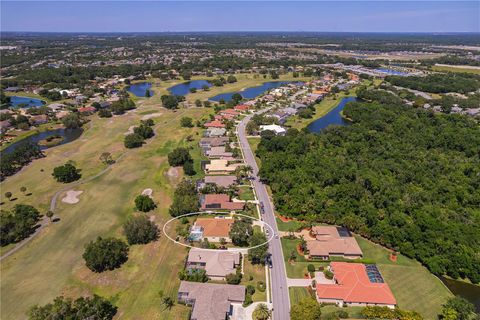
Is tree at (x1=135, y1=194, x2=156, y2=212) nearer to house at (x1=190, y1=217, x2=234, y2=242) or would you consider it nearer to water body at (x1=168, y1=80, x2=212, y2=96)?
house at (x1=190, y1=217, x2=234, y2=242)

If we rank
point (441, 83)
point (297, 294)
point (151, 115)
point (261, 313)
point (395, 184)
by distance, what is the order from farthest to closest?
point (441, 83) < point (151, 115) < point (395, 184) < point (297, 294) < point (261, 313)

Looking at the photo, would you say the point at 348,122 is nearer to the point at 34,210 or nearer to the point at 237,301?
the point at 237,301

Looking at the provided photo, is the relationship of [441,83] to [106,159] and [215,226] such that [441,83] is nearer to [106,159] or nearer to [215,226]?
[215,226]

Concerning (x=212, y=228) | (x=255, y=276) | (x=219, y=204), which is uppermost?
(x=219, y=204)

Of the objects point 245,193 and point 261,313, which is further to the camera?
point 245,193

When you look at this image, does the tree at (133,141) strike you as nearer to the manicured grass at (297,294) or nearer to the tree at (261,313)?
the manicured grass at (297,294)

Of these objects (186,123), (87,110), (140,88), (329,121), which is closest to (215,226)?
(186,123)

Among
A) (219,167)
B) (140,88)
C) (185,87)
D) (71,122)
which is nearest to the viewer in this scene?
(219,167)
